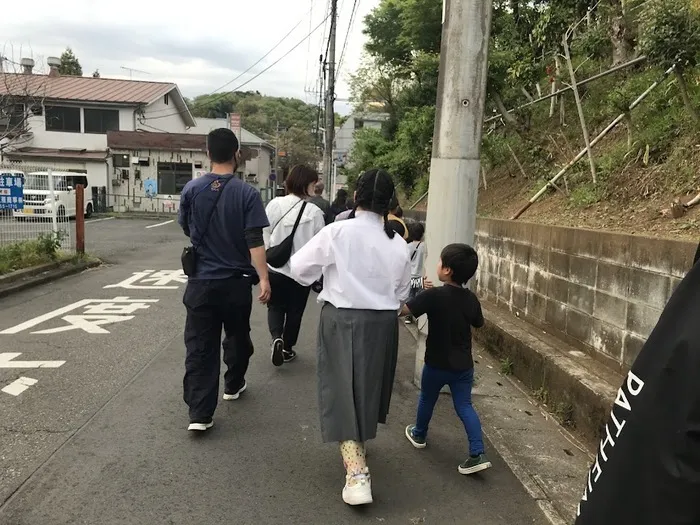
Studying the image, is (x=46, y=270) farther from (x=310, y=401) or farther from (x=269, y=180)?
(x=269, y=180)

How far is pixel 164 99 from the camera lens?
3216 centimetres

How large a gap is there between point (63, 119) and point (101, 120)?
1869mm

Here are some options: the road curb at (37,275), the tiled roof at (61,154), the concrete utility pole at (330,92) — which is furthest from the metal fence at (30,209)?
the tiled roof at (61,154)

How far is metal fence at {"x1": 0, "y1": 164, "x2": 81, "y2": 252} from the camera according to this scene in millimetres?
8789

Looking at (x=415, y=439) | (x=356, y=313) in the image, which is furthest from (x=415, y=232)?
(x=356, y=313)

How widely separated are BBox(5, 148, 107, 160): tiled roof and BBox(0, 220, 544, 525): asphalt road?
24593 mm

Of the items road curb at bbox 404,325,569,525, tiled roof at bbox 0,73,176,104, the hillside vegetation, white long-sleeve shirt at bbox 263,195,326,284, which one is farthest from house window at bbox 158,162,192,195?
road curb at bbox 404,325,569,525

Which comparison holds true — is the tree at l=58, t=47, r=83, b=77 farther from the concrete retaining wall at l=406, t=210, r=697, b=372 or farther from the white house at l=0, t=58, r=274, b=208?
the concrete retaining wall at l=406, t=210, r=697, b=372

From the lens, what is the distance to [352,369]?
9.45ft

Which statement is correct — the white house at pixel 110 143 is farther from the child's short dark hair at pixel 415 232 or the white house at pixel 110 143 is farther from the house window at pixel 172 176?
the child's short dark hair at pixel 415 232

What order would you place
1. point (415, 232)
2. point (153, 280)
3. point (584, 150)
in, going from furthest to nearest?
point (153, 280)
point (584, 150)
point (415, 232)

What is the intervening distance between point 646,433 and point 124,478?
2.80 meters

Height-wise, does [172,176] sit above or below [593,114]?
below

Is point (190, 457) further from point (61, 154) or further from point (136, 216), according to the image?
point (61, 154)
